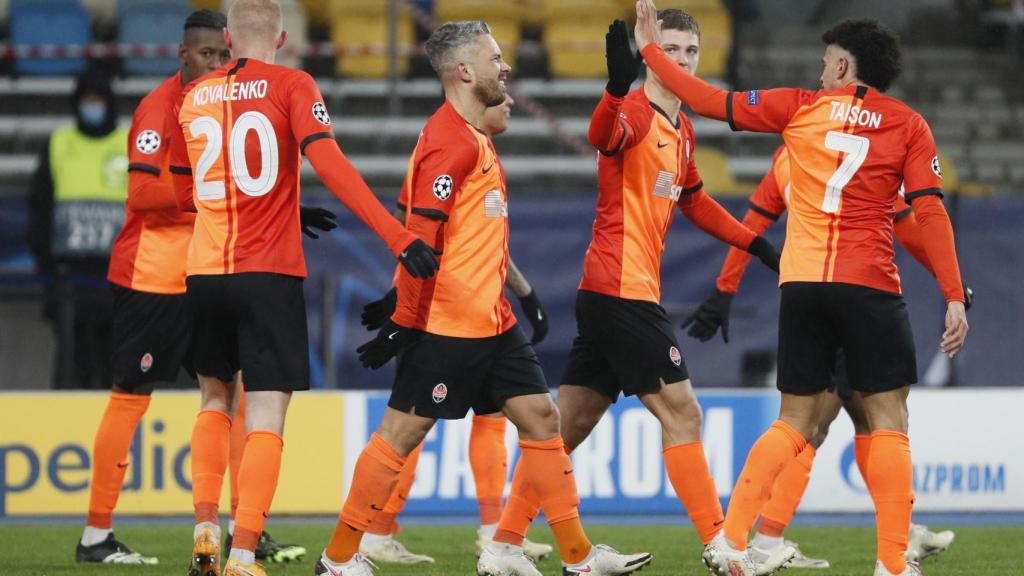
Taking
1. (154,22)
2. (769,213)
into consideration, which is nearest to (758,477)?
(769,213)

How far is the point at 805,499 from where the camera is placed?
938cm

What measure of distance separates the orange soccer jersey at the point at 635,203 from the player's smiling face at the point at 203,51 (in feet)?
6.10

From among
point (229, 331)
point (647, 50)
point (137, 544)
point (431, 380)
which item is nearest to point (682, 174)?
point (647, 50)

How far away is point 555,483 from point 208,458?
4.29ft

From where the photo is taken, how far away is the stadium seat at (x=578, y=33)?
1405 cm

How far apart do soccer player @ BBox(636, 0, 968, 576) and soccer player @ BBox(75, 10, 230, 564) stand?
232 cm

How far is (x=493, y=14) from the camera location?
14445mm

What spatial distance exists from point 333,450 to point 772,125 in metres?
4.48

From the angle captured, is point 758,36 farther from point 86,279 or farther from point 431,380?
point 431,380

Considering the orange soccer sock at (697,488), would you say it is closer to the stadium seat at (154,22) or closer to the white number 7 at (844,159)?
the white number 7 at (844,159)

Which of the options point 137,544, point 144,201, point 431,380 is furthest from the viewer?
point 137,544

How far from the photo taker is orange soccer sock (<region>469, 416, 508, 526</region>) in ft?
22.6

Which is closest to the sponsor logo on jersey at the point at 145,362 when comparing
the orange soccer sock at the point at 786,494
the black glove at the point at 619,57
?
the black glove at the point at 619,57

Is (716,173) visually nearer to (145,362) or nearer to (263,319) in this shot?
(145,362)
